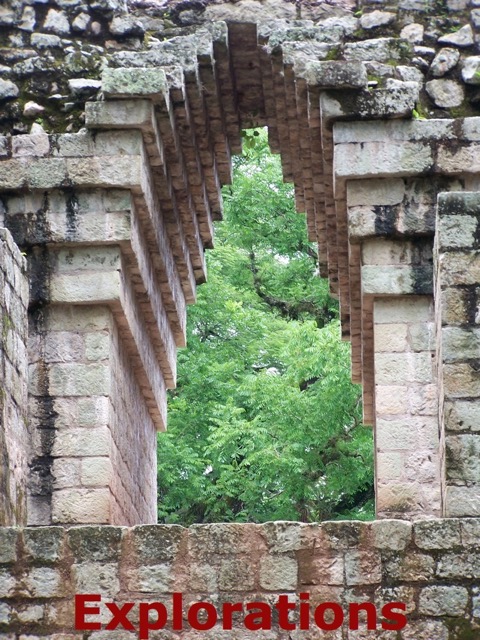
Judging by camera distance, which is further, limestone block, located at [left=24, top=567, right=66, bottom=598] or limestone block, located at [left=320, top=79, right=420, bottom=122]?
limestone block, located at [left=320, top=79, right=420, bottom=122]

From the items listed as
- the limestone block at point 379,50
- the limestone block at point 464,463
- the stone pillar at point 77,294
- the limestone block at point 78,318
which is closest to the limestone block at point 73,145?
the stone pillar at point 77,294

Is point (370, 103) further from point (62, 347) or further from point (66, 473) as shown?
point (66, 473)

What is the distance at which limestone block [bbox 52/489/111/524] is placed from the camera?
11.3 meters

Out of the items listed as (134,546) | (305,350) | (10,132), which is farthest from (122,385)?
(305,350)

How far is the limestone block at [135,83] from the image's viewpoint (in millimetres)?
11625

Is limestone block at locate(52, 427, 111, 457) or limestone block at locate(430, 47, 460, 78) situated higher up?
limestone block at locate(430, 47, 460, 78)

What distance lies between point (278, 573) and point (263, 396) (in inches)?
468

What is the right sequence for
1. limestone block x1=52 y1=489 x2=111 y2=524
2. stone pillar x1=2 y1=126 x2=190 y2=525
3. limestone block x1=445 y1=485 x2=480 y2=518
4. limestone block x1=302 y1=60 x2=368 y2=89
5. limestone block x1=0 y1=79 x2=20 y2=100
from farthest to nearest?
limestone block x1=0 y1=79 x2=20 y2=100 → limestone block x1=302 y1=60 x2=368 y2=89 → stone pillar x1=2 y1=126 x2=190 y2=525 → limestone block x1=52 y1=489 x2=111 y2=524 → limestone block x1=445 y1=485 x2=480 y2=518

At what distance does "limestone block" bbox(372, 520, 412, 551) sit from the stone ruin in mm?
1371

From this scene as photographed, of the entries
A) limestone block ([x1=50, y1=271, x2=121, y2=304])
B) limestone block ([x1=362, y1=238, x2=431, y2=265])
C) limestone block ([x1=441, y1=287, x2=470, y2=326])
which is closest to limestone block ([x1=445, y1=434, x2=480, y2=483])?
limestone block ([x1=441, y1=287, x2=470, y2=326])

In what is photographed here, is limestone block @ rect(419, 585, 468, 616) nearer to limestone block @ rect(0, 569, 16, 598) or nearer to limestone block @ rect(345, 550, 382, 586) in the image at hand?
Answer: limestone block @ rect(345, 550, 382, 586)

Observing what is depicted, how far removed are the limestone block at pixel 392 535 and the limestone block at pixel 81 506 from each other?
3710 mm

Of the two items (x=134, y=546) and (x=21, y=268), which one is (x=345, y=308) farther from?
(x=134, y=546)

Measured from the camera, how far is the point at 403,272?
11.9m
